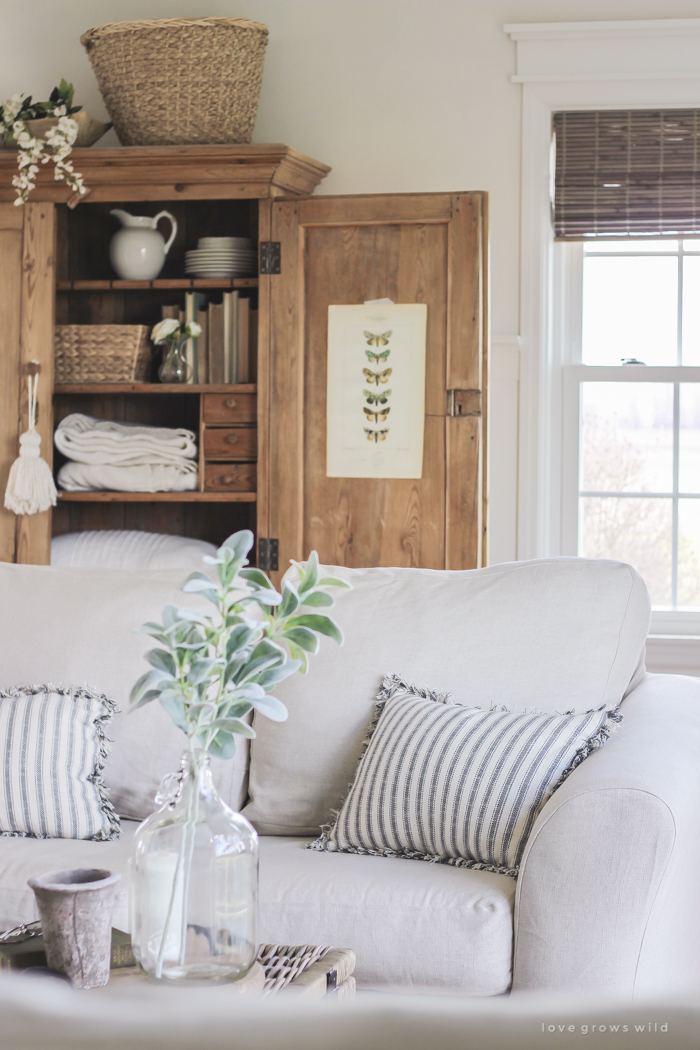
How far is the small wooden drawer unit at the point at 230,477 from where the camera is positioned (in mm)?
3119

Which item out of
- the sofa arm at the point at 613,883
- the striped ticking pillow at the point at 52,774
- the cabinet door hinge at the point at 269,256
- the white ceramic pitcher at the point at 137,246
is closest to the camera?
the sofa arm at the point at 613,883

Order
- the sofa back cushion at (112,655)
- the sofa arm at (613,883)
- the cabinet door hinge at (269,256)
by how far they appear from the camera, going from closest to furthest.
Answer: the sofa arm at (613,883), the sofa back cushion at (112,655), the cabinet door hinge at (269,256)

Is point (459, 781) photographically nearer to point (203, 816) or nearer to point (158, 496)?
point (203, 816)

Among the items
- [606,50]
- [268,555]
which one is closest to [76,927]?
[268,555]

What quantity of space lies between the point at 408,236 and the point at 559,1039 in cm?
294

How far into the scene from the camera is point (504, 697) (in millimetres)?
1795

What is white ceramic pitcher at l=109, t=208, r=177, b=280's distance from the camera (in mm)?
3254

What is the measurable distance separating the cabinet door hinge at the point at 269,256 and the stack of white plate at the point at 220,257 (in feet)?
0.73

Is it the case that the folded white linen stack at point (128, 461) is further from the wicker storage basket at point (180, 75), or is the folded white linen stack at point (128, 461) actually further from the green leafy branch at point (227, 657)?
the green leafy branch at point (227, 657)

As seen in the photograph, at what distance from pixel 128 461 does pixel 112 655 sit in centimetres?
130

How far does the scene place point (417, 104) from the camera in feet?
11.1

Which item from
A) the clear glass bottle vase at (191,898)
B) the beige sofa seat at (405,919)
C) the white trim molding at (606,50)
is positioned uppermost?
the white trim molding at (606,50)

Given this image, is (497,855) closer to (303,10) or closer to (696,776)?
(696,776)

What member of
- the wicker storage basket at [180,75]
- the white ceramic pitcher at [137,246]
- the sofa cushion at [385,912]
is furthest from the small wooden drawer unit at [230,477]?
the sofa cushion at [385,912]
